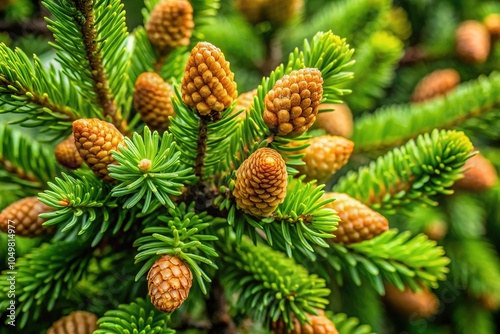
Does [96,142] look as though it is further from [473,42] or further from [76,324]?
[473,42]

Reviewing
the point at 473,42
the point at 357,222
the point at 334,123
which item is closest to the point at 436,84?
the point at 473,42

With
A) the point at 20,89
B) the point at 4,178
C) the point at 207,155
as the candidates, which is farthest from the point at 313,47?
the point at 4,178

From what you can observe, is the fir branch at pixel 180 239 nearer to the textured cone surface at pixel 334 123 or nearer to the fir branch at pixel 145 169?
the fir branch at pixel 145 169

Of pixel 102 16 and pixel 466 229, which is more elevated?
pixel 102 16

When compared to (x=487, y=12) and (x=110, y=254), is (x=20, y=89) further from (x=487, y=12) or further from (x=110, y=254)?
(x=487, y=12)

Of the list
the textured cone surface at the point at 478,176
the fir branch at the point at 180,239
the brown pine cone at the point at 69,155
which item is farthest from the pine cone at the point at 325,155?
the textured cone surface at the point at 478,176

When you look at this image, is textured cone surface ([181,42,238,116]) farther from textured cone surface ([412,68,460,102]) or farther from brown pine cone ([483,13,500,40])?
brown pine cone ([483,13,500,40])

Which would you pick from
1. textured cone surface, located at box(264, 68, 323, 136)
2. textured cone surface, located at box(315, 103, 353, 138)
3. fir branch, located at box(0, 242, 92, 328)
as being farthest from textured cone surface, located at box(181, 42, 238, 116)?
textured cone surface, located at box(315, 103, 353, 138)
